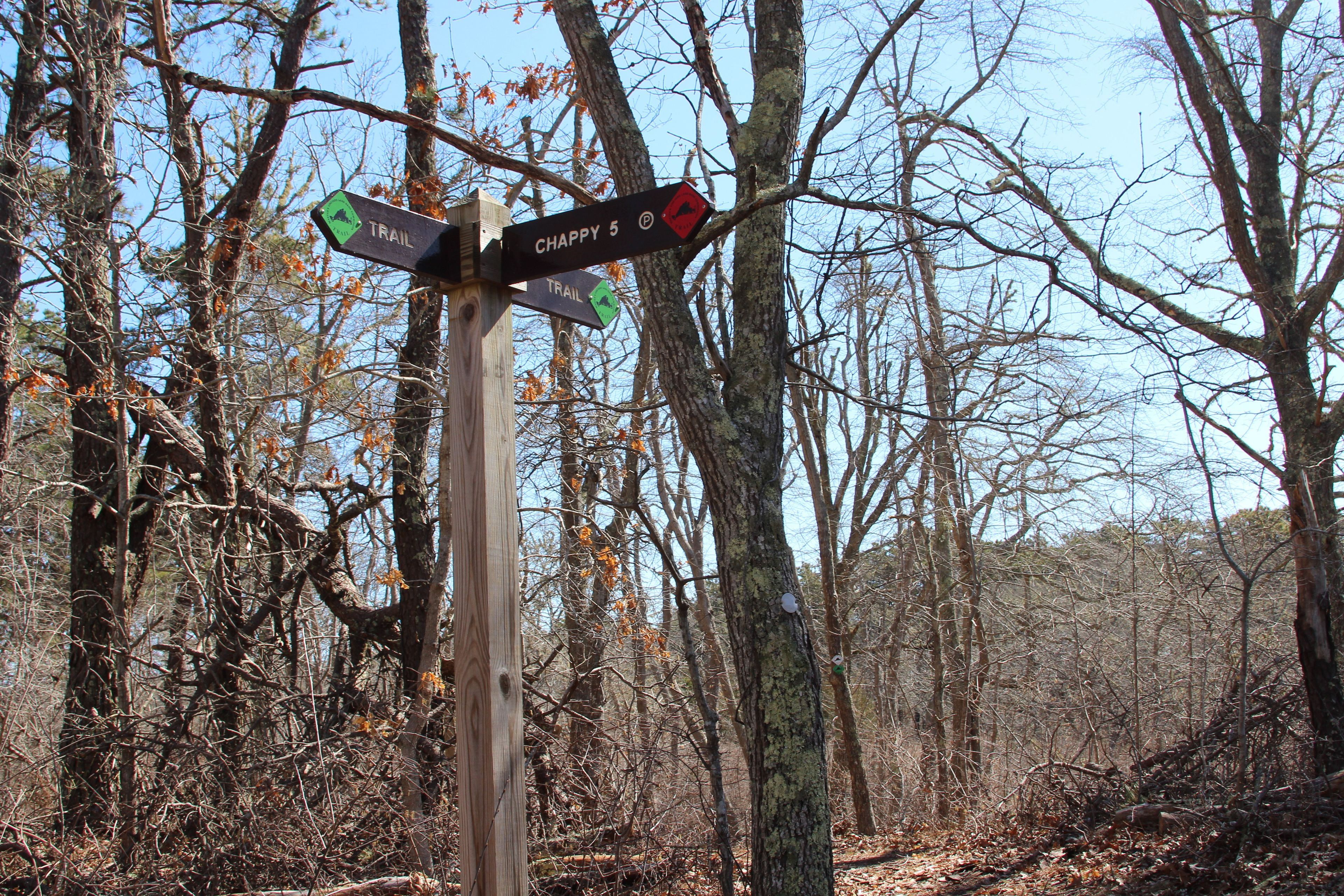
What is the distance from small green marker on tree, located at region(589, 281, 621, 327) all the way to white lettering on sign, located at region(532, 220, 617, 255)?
0.26 meters

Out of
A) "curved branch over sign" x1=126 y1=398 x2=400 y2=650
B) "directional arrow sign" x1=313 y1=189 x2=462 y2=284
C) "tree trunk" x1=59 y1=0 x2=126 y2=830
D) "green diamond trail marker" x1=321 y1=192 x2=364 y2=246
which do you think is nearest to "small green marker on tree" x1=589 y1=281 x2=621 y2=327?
"directional arrow sign" x1=313 y1=189 x2=462 y2=284

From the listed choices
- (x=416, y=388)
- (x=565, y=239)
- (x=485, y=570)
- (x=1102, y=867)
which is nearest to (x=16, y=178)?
(x=416, y=388)

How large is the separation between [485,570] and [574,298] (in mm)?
859

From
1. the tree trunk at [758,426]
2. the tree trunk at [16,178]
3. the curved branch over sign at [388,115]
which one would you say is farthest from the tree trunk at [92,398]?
the tree trunk at [758,426]

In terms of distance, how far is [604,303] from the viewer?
2686mm

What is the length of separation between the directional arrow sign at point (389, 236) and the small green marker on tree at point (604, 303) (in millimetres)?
442

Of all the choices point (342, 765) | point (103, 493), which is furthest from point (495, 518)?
point (103, 493)

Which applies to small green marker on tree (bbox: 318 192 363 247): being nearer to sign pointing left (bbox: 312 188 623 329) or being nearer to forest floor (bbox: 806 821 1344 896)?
sign pointing left (bbox: 312 188 623 329)

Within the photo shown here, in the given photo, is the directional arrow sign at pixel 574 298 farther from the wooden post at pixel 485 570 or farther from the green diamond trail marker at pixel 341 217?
the green diamond trail marker at pixel 341 217

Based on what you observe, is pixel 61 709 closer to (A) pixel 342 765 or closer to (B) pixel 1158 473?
(A) pixel 342 765

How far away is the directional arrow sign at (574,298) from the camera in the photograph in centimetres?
247

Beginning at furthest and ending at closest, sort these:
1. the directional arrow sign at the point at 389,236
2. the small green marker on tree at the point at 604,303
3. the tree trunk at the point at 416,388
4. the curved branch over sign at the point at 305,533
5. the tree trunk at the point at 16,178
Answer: the curved branch over sign at the point at 305,533
the tree trunk at the point at 416,388
the tree trunk at the point at 16,178
the small green marker on tree at the point at 604,303
the directional arrow sign at the point at 389,236

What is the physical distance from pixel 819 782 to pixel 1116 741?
5.28m

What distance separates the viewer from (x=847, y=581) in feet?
40.5
